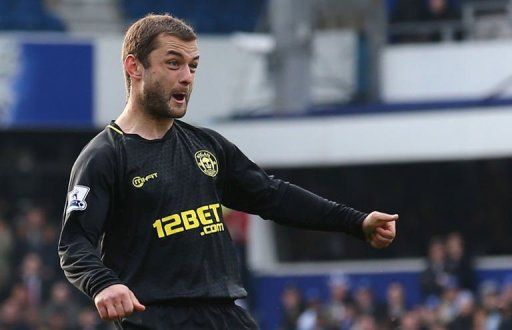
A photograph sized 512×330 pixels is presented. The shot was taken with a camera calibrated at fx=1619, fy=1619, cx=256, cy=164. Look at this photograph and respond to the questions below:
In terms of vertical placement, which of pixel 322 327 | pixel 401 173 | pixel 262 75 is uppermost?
pixel 262 75

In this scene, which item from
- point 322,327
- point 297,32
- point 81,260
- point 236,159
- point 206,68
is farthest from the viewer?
point 206,68

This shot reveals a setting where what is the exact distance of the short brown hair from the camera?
617 centimetres

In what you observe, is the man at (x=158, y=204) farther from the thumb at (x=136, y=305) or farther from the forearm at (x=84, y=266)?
the thumb at (x=136, y=305)

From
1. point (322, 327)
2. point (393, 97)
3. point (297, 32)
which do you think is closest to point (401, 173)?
point (393, 97)

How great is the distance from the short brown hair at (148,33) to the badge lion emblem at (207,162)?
0.41 metres

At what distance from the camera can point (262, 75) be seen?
19688 mm

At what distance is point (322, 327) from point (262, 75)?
423cm

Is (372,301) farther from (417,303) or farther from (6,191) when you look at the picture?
(6,191)

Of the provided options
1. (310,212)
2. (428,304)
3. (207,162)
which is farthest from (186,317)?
(428,304)

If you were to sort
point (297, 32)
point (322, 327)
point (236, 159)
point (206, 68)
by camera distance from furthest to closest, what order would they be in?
point (206, 68) → point (297, 32) → point (322, 327) → point (236, 159)

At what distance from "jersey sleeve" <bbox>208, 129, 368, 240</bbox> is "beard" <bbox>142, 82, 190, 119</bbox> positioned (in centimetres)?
35

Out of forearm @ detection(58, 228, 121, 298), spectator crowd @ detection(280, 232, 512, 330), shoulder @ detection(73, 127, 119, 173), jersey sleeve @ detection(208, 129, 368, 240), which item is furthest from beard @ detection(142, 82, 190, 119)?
spectator crowd @ detection(280, 232, 512, 330)

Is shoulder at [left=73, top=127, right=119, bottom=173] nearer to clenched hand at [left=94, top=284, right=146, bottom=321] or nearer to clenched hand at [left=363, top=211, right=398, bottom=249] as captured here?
clenched hand at [left=94, top=284, right=146, bottom=321]

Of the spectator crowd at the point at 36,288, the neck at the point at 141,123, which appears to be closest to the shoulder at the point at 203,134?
the neck at the point at 141,123
